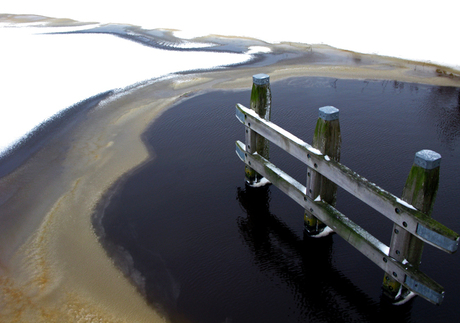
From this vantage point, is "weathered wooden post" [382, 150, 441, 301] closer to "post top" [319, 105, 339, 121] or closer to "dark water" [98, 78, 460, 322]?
"dark water" [98, 78, 460, 322]

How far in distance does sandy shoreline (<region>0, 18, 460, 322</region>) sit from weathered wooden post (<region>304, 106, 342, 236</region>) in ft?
15.3

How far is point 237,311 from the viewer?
864 centimetres

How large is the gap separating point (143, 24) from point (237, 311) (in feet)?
110

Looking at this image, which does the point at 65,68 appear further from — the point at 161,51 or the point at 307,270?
the point at 307,270

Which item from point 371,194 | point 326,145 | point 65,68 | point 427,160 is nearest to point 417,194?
point 427,160

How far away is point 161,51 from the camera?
92.8 feet

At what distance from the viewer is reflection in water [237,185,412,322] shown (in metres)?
8.54

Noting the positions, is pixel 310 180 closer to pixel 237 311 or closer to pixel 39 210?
pixel 237 311

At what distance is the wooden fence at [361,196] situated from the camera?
22.3 feet

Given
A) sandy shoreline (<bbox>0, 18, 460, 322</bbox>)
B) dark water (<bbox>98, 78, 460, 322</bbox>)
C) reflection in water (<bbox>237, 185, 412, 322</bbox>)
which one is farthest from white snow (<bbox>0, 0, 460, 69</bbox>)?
reflection in water (<bbox>237, 185, 412, 322</bbox>)

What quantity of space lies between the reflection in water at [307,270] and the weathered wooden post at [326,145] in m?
1.19

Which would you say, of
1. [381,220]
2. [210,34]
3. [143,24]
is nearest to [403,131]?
[381,220]

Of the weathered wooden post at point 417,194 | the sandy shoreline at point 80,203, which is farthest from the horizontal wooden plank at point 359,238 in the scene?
the sandy shoreline at point 80,203

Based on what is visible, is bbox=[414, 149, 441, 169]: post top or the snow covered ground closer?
bbox=[414, 149, 441, 169]: post top
